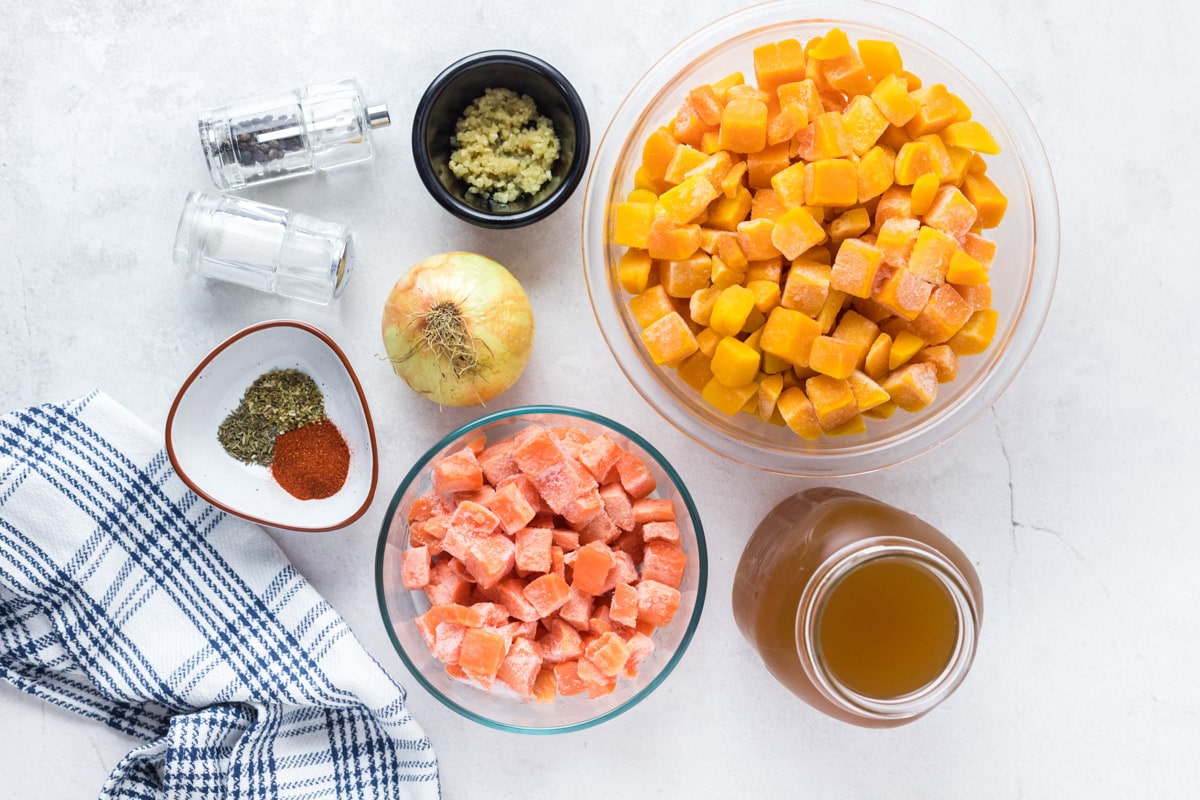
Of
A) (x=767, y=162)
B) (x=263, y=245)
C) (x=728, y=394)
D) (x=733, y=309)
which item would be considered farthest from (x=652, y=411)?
A: (x=263, y=245)

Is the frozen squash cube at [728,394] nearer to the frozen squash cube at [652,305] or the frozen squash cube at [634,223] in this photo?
the frozen squash cube at [652,305]

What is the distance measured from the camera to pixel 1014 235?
61.3 inches

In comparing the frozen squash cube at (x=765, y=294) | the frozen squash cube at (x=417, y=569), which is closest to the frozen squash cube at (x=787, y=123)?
the frozen squash cube at (x=765, y=294)

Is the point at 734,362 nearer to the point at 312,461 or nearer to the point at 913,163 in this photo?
the point at 913,163

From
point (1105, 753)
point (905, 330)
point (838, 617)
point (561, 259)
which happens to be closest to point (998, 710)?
point (1105, 753)

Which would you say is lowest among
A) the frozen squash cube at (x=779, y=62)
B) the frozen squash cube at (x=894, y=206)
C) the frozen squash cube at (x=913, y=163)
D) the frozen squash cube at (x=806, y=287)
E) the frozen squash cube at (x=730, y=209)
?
the frozen squash cube at (x=806, y=287)

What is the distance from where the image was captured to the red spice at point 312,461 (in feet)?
5.54

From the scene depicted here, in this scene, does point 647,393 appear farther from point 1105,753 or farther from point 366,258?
point 1105,753

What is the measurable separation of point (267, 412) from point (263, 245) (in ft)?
1.03

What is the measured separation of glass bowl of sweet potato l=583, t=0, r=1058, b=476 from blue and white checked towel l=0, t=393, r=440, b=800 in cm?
85

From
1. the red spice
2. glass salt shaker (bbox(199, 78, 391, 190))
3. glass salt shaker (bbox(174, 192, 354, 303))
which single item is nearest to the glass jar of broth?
the red spice

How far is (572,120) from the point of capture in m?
1.60

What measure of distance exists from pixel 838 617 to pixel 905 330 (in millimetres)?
451

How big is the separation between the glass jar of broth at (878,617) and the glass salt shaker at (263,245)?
3.27 ft
